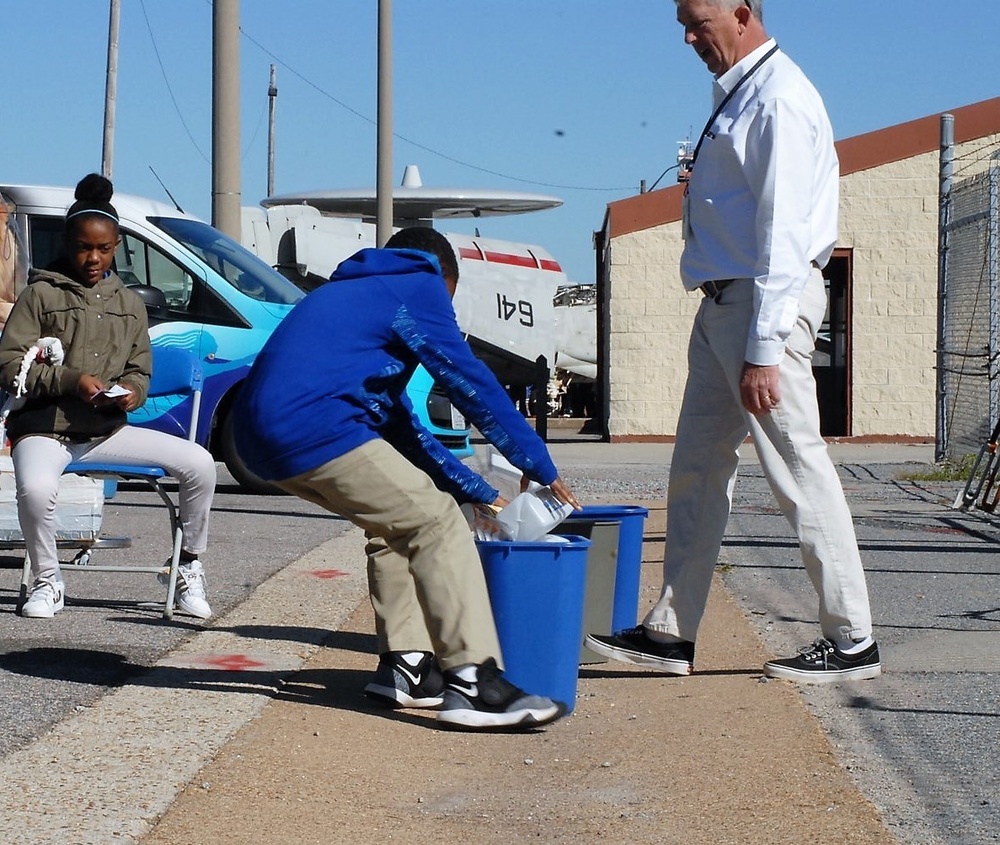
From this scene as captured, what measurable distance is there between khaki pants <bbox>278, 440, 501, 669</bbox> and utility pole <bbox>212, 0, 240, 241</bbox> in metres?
9.42

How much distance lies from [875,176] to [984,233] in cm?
577

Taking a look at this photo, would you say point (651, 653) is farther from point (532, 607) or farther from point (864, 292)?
point (864, 292)

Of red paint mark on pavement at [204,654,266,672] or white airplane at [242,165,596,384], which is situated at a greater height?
white airplane at [242,165,596,384]

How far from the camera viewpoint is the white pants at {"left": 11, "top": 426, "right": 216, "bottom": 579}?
6.44 meters

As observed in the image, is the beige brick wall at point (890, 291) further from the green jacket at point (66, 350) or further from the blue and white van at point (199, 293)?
the green jacket at point (66, 350)

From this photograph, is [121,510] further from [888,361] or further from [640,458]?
[888,361]

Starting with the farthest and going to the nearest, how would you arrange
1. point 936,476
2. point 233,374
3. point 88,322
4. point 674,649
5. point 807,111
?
point 936,476
point 233,374
point 88,322
point 674,649
point 807,111

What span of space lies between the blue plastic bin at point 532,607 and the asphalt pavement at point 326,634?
0.67 meters

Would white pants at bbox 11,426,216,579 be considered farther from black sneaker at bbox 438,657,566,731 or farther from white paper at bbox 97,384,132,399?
black sneaker at bbox 438,657,566,731

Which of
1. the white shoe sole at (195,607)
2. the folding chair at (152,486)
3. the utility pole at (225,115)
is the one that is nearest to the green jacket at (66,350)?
the folding chair at (152,486)

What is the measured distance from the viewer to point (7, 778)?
412cm

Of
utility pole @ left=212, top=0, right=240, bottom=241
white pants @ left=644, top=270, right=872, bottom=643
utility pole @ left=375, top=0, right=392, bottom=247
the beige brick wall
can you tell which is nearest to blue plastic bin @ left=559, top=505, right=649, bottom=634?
white pants @ left=644, top=270, right=872, bottom=643

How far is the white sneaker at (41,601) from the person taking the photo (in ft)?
21.4

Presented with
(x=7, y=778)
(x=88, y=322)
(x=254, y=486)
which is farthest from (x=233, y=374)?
(x=7, y=778)
